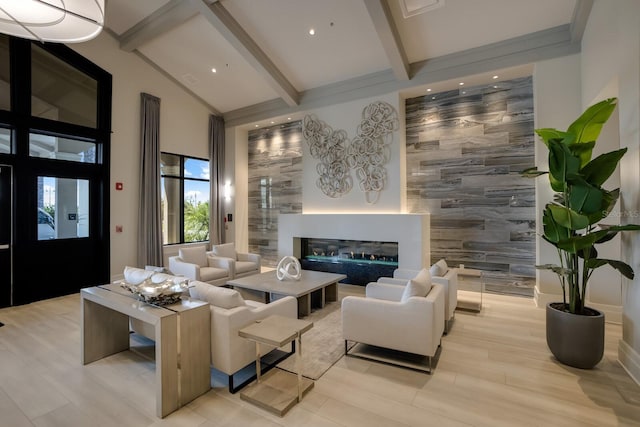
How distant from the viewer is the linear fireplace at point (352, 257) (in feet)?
19.2

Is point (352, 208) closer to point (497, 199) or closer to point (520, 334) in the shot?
point (497, 199)

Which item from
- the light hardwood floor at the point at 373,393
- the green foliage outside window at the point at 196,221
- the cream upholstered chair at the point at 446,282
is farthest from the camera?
the green foliage outside window at the point at 196,221

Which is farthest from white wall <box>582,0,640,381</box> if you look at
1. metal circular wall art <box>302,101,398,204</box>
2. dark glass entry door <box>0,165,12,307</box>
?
dark glass entry door <box>0,165,12,307</box>

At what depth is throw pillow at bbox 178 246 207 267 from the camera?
5430 millimetres

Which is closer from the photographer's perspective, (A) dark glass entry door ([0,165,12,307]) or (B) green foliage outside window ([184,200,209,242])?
(A) dark glass entry door ([0,165,12,307])

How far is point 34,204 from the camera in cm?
492

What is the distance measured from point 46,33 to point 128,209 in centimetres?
386

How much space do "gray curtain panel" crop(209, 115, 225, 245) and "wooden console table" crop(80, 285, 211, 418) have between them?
475 centimetres

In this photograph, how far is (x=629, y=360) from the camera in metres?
2.73

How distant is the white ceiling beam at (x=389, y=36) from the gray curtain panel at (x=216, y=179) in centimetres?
472

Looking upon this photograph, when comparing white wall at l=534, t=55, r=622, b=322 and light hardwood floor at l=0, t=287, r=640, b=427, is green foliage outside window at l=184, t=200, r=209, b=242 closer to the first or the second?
light hardwood floor at l=0, t=287, r=640, b=427

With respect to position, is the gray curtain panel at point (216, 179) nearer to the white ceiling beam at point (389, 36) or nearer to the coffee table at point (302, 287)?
the coffee table at point (302, 287)

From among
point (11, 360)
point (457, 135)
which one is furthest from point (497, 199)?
point (11, 360)

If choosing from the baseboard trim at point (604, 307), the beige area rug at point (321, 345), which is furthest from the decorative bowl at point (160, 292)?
the baseboard trim at point (604, 307)
